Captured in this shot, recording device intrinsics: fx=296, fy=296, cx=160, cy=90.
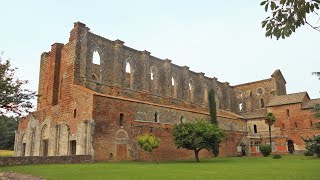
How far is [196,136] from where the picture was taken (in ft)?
94.4

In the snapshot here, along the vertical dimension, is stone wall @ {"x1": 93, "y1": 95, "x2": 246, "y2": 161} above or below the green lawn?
above

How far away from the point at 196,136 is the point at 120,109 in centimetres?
785

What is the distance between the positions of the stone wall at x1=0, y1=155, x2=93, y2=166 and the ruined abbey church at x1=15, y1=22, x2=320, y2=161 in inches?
44.4

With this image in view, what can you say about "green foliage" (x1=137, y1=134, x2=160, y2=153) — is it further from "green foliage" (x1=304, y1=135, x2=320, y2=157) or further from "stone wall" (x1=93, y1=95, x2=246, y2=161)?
"green foliage" (x1=304, y1=135, x2=320, y2=157)

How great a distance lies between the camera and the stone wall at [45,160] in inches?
843

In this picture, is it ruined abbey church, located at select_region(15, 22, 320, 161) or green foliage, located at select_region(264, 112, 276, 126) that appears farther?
green foliage, located at select_region(264, 112, 276, 126)

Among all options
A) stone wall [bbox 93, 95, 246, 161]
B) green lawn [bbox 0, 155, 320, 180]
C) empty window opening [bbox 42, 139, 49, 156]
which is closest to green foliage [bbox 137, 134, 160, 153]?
stone wall [bbox 93, 95, 246, 161]

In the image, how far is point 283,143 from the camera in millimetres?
46719

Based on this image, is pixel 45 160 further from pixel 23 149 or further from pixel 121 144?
pixel 23 149

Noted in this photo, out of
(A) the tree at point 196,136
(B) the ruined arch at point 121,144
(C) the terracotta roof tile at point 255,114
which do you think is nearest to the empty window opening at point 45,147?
(B) the ruined arch at point 121,144

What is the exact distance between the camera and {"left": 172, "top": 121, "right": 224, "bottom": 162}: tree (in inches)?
1125

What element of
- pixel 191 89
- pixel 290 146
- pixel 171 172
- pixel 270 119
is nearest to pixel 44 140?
pixel 171 172

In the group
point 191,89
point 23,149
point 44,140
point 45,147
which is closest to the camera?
point 45,147

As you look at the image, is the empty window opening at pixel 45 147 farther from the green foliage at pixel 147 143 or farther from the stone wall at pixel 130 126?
the green foliage at pixel 147 143
